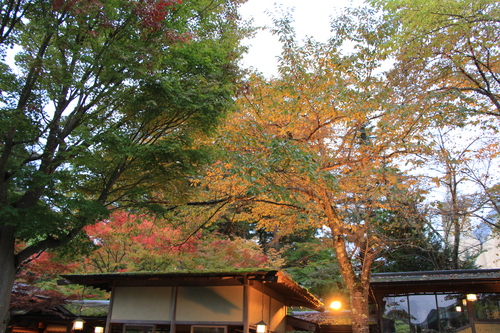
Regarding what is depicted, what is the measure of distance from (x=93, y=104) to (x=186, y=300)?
502cm

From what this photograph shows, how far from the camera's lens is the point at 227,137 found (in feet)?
25.8

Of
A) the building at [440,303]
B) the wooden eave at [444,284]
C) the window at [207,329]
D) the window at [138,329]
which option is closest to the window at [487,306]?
the building at [440,303]

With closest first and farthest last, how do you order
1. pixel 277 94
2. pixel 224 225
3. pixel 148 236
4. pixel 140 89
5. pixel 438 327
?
pixel 140 89
pixel 277 94
pixel 438 327
pixel 148 236
pixel 224 225

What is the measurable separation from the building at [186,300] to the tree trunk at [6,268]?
6.96ft

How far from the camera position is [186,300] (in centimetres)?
874

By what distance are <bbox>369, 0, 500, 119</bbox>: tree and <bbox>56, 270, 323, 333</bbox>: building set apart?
5639mm

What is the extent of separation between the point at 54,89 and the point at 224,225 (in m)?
16.7

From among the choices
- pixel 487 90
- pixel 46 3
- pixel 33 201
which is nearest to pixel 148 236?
pixel 33 201

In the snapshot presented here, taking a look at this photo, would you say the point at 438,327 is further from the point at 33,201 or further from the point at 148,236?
the point at 33,201

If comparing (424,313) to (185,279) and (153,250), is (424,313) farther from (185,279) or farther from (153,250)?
(153,250)

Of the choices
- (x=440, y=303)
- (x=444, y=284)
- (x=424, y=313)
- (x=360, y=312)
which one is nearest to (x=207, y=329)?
(x=360, y=312)

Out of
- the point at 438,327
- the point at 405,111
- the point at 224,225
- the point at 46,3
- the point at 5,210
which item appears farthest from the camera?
the point at 224,225

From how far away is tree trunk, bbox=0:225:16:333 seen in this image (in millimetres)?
6613

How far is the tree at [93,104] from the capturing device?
651 cm
